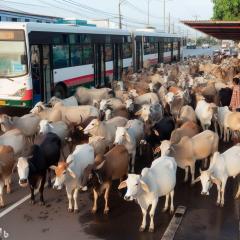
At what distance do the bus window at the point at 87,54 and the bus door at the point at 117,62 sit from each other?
2.95 m

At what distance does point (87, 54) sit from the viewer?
16781 mm

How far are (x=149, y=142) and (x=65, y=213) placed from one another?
3.14m

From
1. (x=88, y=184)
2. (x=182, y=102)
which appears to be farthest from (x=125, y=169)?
(x=182, y=102)

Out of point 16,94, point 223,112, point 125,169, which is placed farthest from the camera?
point 16,94

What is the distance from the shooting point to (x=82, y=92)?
1414 centimetres

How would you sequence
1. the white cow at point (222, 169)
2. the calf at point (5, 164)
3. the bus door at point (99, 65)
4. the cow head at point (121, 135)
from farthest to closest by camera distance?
the bus door at point (99, 65)
the cow head at point (121, 135)
the calf at point (5, 164)
the white cow at point (222, 169)

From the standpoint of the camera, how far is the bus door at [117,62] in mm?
20109

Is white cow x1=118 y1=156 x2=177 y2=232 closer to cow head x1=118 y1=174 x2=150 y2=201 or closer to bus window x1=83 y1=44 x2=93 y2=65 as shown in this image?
cow head x1=118 y1=174 x2=150 y2=201

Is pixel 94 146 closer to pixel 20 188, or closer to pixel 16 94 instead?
pixel 20 188

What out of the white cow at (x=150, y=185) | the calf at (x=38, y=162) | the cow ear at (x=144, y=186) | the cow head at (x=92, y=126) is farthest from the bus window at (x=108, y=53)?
the cow ear at (x=144, y=186)

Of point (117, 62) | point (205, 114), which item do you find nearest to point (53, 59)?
point (205, 114)

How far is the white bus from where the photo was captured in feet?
40.8

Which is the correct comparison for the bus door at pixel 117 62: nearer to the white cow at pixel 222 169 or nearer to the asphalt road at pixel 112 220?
the asphalt road at pixel 112 220

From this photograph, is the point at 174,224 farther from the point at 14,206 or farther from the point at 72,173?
the point at 14,206
